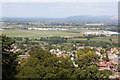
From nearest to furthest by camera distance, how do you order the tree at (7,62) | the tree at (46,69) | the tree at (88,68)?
the tree at (7,62) < the tree at (46,69) < the tree at (88,68)

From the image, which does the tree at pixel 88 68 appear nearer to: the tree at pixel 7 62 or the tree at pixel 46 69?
the tree at pixel 46 69

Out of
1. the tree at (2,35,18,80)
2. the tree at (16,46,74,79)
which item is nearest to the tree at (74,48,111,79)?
the tree at (16,46,74,79)

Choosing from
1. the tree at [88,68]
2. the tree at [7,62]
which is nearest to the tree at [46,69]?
the tree at [88,68]

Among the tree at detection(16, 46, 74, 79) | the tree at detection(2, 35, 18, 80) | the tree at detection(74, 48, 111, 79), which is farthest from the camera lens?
the tree at detection(74, 48, 111, 79)

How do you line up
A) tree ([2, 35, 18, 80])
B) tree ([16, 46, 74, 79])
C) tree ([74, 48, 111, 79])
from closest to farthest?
tree ([2, 35, 18, 80]) < tree ([16, 46, 74, 79]) < tree ([74, 48, 111, 79])

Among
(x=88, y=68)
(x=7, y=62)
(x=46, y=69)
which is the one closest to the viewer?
(x=7, y=62)

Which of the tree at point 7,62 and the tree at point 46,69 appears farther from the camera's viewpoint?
the tree at point 46,69

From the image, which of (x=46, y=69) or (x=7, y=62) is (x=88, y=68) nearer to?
(x=46, y=69)

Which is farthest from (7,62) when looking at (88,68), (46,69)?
(88,68)

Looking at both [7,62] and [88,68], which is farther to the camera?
[88,68]

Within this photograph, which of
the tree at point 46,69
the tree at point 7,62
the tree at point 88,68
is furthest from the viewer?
the tree at point 88,68

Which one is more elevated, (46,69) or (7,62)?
(7,62)

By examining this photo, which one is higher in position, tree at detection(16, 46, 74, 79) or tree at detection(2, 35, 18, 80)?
tree at detection(2, 35, 18, 80)

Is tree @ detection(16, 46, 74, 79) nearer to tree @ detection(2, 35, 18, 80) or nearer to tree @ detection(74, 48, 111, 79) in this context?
tree @ detection(74, 48, 111, 79)
